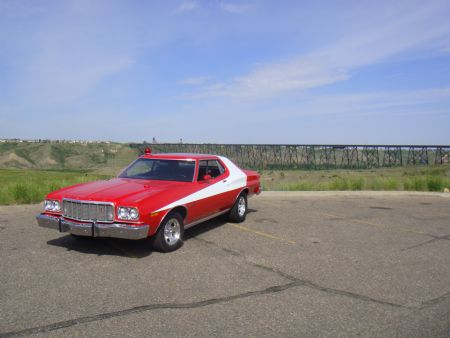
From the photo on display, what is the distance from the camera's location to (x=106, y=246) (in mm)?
6961

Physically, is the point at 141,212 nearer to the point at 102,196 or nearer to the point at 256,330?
the point at 102,196

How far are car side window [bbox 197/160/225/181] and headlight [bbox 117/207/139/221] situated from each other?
6.34 ft

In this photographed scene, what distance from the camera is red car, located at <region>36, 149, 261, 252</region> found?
20.1ft

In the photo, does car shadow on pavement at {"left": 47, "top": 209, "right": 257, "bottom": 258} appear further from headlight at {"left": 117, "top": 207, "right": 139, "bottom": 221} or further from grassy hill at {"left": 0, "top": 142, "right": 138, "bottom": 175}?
grassy hill at {"left": 0, "top": 142, "right": 138, "bottom": 175}

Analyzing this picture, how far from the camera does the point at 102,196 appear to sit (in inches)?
250

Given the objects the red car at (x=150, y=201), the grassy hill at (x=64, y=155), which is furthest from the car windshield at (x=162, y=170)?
the grassy hill at (x=64, y=155)

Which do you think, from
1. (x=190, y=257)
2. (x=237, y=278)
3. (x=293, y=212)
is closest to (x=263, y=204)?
(x=293, y=212)

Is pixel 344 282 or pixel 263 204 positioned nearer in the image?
pixel 344 282

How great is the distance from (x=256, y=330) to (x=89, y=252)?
355 cm

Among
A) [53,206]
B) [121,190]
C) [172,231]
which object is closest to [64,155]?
[53,206]

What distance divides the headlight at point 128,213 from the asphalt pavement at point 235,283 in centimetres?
62

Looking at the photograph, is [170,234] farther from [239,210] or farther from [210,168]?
[239,210]

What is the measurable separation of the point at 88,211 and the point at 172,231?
1330mm

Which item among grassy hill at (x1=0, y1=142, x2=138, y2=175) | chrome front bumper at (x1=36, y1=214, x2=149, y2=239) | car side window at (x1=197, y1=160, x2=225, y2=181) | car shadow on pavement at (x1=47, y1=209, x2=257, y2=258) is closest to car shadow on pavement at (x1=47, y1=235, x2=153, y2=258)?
car shadow on pavement at (x1=47, y1=209, x2=257, y2=258)
